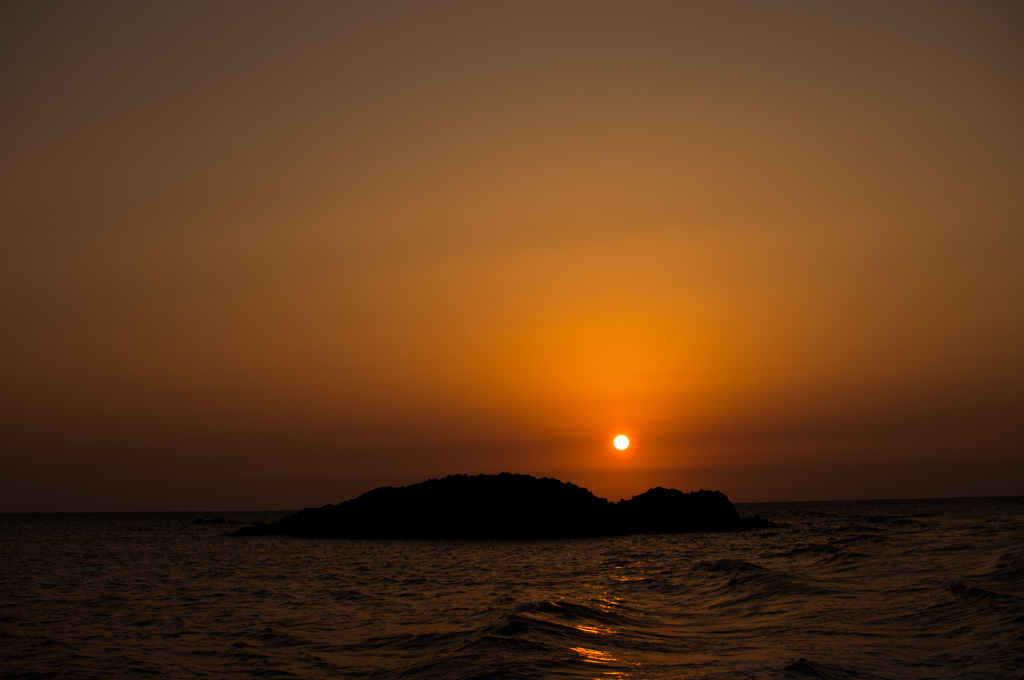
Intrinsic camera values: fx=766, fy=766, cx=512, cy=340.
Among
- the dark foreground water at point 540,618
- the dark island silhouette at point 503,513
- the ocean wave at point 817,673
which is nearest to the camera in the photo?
the ocean wave at point 817,673

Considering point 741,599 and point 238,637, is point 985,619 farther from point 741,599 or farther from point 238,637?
point 238,637

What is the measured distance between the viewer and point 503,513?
72188 millimetres

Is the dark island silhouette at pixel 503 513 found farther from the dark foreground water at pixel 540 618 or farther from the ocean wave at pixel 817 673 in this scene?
the ocean wave at pixel 817 673

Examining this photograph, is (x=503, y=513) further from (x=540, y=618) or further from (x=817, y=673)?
(x=817, y=673)

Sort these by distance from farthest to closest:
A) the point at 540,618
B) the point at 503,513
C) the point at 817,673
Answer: the point at 503,513
the point at 540,618
the point at 817,673

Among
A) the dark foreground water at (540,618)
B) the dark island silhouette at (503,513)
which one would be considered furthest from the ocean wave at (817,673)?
the dark island silhouette at (503,513)

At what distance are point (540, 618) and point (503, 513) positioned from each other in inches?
2055

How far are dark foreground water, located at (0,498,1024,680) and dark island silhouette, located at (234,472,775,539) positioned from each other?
102 feet

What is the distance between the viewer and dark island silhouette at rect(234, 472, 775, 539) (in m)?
71.0

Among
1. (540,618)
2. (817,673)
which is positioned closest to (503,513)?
(540,618)

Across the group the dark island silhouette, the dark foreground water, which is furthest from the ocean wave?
the dark island silhouette

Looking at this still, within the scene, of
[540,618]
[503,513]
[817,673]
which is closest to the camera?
[817,673]

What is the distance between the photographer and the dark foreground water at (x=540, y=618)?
1653 centimetres

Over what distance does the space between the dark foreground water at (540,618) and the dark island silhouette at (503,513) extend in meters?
31.1
